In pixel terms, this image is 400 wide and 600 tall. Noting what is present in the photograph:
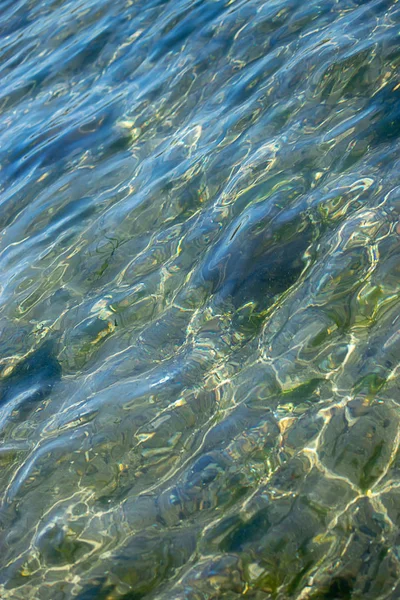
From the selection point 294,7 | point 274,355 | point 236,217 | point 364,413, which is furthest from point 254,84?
point 364,413

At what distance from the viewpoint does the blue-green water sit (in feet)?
8.89

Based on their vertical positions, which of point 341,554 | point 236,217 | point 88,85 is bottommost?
point 341,554

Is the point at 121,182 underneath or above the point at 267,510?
above

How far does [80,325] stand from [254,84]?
2887 millimetres

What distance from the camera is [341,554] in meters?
2.49

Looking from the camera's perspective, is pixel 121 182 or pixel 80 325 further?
pixel 121 182

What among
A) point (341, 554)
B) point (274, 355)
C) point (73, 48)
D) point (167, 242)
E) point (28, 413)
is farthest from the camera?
point (73, 48)

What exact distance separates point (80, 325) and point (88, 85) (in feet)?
14.3

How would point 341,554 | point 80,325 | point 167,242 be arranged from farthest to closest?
1. point 167,242
2. point 80,325
3. point 341,554

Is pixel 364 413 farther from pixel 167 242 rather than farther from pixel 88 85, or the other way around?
pixel 88 85

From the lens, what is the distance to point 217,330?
368 cm

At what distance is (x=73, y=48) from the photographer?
8664 mm

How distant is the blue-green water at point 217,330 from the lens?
271 centimetres

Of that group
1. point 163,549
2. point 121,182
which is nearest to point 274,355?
point 163,549
